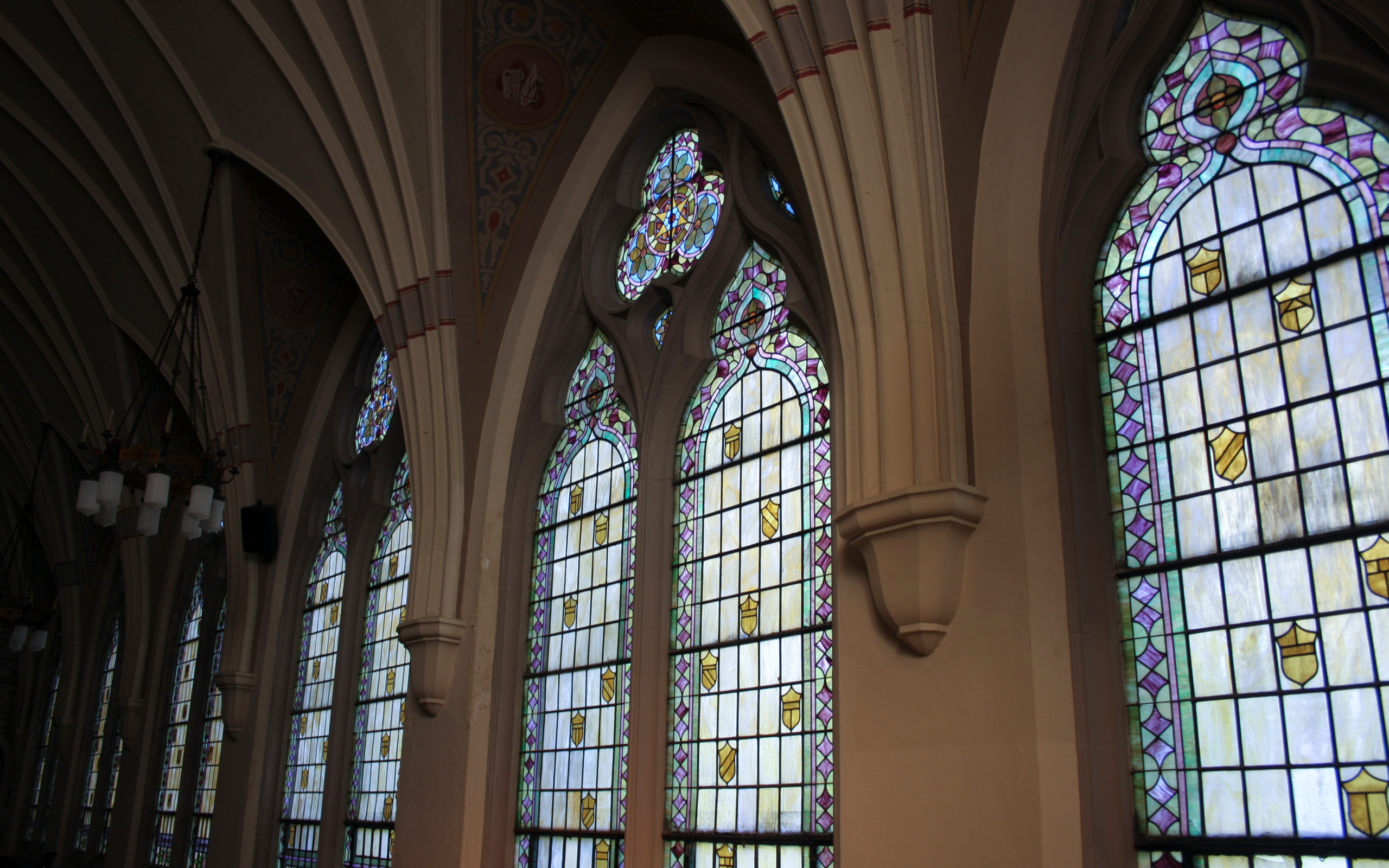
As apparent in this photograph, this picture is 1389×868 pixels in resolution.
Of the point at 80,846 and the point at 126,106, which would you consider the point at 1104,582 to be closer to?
the point at 126,106

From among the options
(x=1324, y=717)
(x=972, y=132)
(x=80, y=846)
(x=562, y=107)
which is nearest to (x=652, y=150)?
(x=562, y=107)

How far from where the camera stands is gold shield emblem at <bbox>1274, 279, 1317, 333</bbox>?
12.6 feet

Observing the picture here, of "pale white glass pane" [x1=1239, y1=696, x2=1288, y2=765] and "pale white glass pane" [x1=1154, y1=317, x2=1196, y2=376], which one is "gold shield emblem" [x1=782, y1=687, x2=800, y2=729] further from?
"pale white glass pane" [x1=1154, y1=317, x2=1196, y2=376]

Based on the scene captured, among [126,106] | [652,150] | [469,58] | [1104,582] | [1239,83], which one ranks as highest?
[126,106]

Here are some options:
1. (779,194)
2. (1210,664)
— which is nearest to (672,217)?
(779,194)

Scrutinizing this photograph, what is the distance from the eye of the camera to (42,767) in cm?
1462

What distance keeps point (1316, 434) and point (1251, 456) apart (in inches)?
8.9

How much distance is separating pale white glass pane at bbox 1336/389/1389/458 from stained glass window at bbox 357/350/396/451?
7137 millimetres

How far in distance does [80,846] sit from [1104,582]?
12.9 metres

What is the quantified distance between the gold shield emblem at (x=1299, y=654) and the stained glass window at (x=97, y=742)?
1290 cm

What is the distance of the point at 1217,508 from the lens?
12.9 feet

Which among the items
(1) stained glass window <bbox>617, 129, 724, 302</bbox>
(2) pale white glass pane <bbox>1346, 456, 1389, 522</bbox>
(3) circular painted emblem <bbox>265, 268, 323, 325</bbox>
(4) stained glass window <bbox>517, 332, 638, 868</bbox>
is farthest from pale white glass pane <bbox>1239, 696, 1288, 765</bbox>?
(3) circular painted emblem <bbox>265, 268, 323, 325</bbox>

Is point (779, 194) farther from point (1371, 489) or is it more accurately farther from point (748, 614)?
point (1371, 489)

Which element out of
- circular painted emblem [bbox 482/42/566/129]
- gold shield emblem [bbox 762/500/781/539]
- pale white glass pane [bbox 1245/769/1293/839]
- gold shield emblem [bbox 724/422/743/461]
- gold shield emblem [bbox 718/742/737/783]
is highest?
circular painted emblem [bbox 482/42/566/129]
